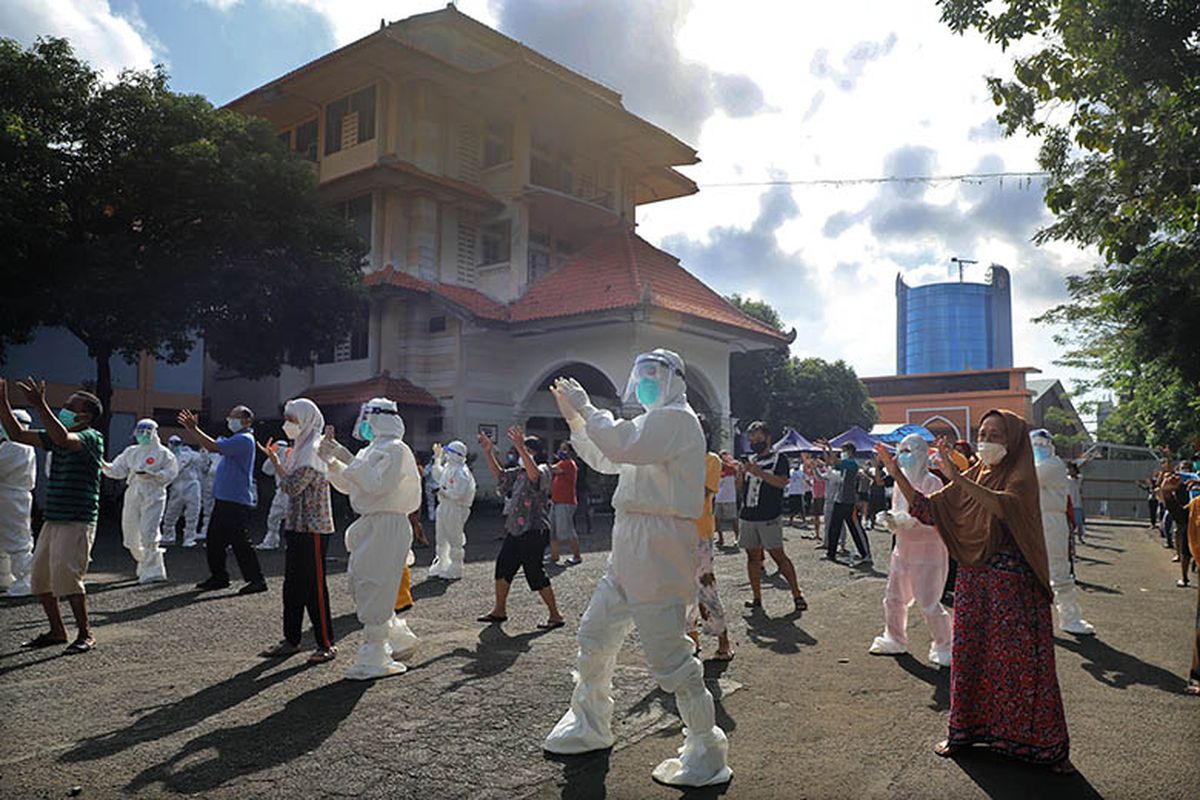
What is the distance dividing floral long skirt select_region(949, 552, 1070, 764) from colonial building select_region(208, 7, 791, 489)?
1509cm

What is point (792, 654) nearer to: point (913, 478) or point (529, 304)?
point (913, 478)

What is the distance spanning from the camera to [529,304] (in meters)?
21.1

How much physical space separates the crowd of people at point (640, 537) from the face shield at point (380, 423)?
0.02m

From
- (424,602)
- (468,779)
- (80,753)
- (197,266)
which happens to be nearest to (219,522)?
(424,602)

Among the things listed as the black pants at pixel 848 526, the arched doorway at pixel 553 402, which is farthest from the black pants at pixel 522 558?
the arched doorway at pixel 553 402

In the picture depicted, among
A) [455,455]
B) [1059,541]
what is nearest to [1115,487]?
[1059,541]

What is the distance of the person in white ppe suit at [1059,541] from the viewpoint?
778cm

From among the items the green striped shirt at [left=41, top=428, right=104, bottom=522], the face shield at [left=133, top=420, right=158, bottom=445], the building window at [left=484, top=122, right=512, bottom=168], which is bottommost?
the green striped shirt at [left=41, top=428, right=104, bottom=522]

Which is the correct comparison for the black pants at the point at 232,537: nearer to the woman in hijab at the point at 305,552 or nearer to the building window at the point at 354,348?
the woman in hijab at the point at 305,552

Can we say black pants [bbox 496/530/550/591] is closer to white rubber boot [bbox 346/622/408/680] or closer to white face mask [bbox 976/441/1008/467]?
white rubber boot [bbox 346/622/408/680]

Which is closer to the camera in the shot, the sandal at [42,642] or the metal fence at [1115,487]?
the sandal at [42,642]

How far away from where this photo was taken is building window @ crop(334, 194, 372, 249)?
2217 cm

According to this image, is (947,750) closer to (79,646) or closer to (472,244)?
(79,646)

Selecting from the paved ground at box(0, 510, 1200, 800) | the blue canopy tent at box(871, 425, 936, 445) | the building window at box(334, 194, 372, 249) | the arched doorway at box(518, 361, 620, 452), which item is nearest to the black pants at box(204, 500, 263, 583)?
the paved ground at box(0, 510, 1200, 800)
